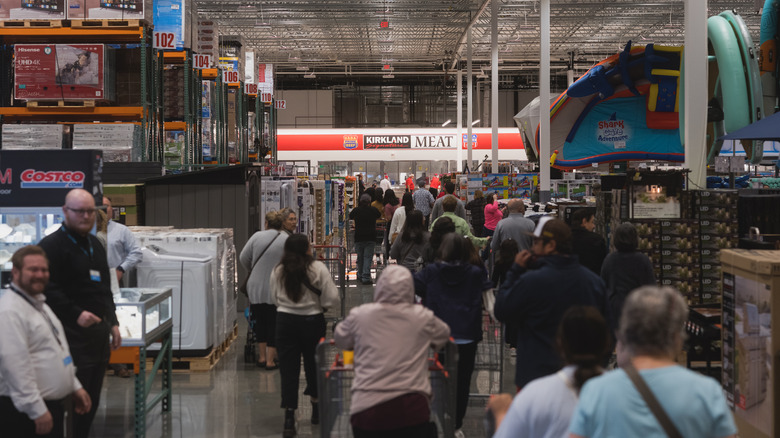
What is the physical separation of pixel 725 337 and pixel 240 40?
15731 millimetres

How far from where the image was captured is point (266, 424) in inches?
269

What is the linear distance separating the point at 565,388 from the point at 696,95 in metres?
7.46

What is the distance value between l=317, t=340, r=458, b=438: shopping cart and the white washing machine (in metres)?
3.88

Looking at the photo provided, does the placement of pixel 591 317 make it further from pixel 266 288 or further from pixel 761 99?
pixel 761 99

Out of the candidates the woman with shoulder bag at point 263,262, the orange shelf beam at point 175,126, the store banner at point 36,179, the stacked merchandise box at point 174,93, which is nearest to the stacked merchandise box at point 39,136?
the orange shelf beam at point 175,126

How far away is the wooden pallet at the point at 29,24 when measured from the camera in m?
10.6

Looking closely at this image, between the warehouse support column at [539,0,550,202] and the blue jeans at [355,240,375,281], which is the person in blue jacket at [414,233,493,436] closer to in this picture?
the blue jeans at [355,240,375,281]

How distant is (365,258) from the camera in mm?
15102

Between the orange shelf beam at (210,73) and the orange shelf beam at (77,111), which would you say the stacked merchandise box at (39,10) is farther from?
the orange shelf beam at (210,73)

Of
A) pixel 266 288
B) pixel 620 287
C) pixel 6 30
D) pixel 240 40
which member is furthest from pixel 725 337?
pixel 240 40

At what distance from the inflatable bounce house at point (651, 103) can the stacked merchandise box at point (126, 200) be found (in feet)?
22.6

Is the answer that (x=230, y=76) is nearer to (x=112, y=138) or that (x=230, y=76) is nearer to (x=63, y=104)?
(x=112, y=138)

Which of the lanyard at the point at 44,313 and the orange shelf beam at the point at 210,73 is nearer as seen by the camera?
the lanyard at the point at 44,313

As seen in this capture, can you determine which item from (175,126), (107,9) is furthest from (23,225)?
(175,126)
